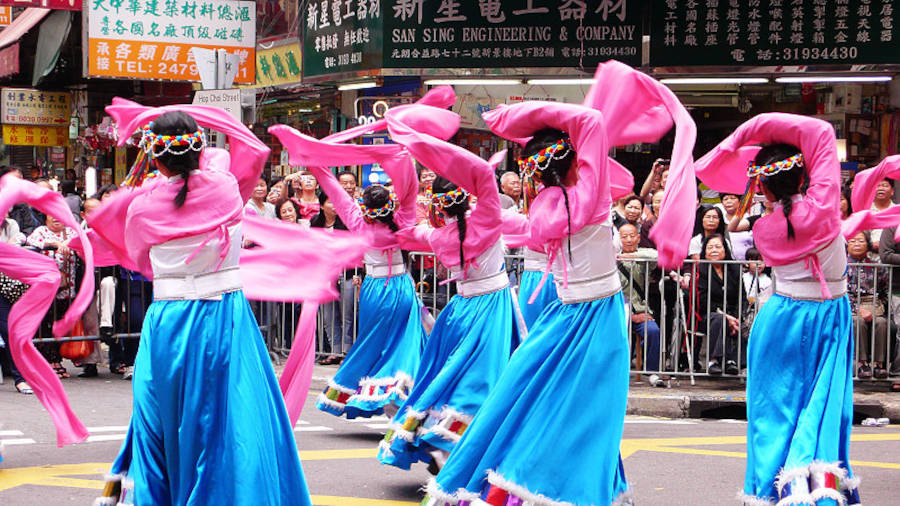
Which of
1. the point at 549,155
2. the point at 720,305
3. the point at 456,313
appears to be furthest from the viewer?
the point at 720,305

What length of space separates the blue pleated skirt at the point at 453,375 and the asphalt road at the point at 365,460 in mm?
297

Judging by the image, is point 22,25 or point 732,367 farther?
point 22,25

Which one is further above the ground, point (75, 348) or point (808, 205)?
point (808, 205)

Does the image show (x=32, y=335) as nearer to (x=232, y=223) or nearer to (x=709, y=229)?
(x=232, y=223)

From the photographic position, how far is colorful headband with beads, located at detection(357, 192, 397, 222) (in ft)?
27.5

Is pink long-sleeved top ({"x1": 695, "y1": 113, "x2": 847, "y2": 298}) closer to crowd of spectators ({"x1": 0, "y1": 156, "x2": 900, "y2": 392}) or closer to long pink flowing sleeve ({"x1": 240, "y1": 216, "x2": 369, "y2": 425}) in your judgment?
long pink flowing sleeve ({"x1": 240, "y1": 216, "x2": 369, "y2": 425})

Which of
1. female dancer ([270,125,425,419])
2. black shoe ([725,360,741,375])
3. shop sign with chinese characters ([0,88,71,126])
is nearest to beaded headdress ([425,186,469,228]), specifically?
female dancer ([270,125,425,419])

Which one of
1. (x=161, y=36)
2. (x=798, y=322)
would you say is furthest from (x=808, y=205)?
(x=161, y=36)

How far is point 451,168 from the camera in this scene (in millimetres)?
6121

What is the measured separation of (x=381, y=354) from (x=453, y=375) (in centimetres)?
178

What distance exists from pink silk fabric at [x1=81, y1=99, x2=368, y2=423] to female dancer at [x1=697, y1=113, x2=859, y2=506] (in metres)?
1.88

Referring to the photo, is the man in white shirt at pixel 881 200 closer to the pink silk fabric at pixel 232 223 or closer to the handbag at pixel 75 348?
the pink silk fabric at pixel 232 223

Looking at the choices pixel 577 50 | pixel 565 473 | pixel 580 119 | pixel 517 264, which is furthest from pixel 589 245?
pixel 577 50

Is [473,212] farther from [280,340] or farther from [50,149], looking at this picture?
[50,149]
